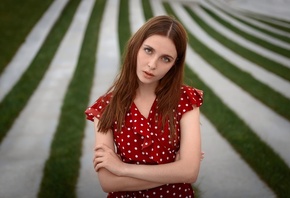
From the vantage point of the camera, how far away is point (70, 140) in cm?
327

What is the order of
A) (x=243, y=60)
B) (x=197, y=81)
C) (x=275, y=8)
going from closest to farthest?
(x=275, y=8)
(x=197, y=81)
(x=243, y=60)

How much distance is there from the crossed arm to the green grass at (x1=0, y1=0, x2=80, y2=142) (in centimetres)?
221

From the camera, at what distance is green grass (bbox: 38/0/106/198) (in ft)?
8.46

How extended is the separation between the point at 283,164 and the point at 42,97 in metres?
3.18

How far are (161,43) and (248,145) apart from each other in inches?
86.1

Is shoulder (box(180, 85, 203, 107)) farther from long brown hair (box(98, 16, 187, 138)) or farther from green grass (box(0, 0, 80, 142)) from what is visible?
green grass (box(0, 0, 80, 142))

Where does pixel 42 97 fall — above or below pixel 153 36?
above

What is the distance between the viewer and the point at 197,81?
474 centimetres

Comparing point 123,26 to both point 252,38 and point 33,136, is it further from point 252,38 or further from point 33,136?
point 33,136

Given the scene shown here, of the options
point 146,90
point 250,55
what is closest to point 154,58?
point 146,90

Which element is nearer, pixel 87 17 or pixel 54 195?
pixel 54 195

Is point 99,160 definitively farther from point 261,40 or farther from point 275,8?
point 261,40

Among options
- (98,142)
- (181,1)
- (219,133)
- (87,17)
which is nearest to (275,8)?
(219,133)

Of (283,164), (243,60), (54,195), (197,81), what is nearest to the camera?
(54,195)
